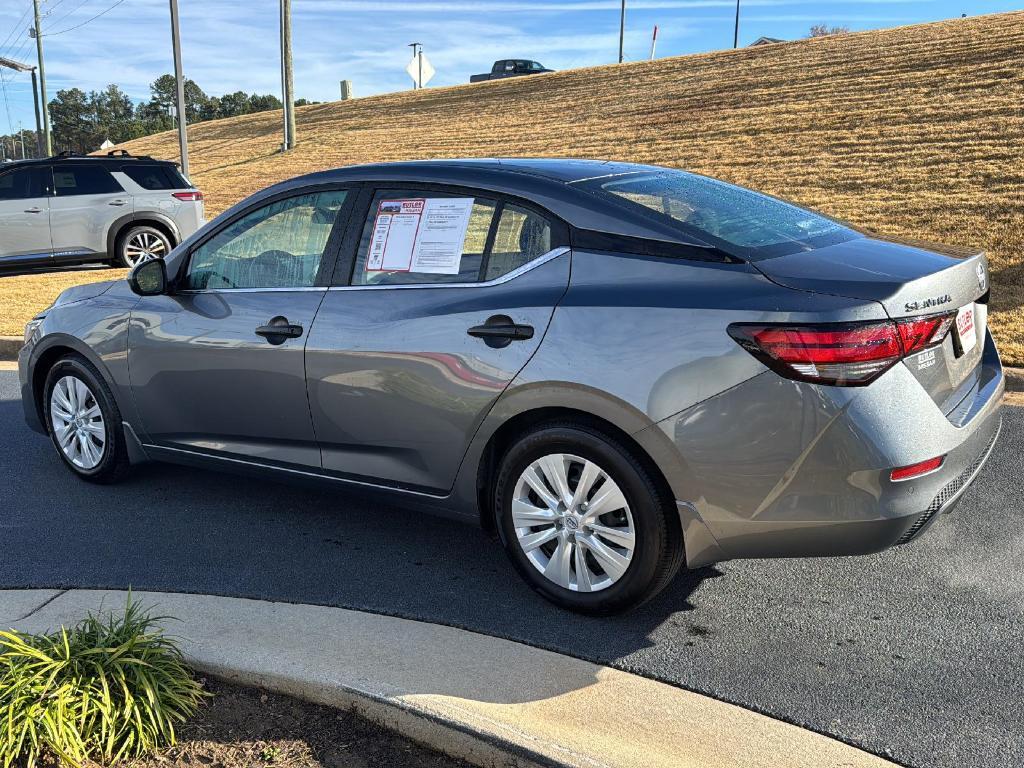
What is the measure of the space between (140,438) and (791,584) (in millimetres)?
3226

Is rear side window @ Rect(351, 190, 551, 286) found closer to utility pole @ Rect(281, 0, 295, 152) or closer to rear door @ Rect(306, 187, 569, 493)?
rear door @ Rect(306, 187, 569, 493)

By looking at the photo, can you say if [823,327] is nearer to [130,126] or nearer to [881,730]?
[881,730]

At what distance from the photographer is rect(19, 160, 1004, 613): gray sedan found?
3115mm

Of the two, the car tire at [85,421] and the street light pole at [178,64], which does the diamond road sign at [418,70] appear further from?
the car tire at [85,421]

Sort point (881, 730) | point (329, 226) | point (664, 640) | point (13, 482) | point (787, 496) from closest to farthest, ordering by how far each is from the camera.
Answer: point (881, 730) < point (787, 496) < point (664, 640) < point (329, 226) < point (13, 482)

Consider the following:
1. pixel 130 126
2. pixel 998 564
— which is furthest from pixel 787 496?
pixel 130 126

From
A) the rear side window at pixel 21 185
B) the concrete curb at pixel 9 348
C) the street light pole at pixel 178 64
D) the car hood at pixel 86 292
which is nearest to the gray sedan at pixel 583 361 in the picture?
the car hood at pixel 86 292

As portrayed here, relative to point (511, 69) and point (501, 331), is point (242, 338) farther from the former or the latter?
point (511, 69)

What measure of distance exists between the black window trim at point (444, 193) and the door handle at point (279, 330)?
250mm

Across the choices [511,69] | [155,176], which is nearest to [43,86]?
[511,69]

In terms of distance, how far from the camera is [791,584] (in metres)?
3.99

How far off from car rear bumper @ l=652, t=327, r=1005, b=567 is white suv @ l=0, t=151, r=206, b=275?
12.4 metres

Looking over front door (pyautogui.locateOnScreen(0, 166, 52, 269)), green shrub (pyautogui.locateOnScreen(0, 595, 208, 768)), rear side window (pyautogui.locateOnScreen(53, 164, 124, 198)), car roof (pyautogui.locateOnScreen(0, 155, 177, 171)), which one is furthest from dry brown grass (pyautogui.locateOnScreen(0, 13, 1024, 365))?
green shrub (pyautogui.locateOnScreen(0, 595, 208, 768))

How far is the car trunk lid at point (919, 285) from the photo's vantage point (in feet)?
10.3
